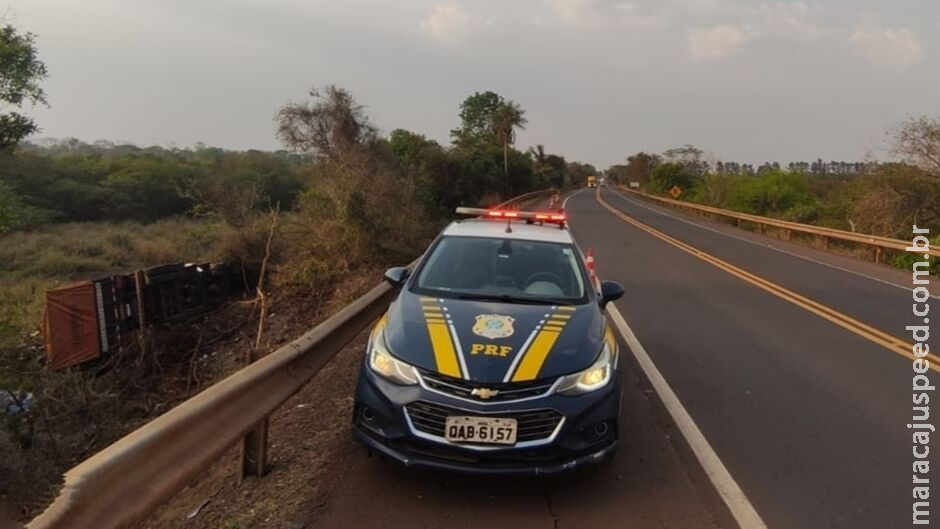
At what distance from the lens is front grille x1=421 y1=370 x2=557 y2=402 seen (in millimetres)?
→ 4055

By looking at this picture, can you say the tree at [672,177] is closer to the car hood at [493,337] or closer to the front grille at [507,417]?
the car hood at [493,337]

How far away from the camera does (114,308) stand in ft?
43.9

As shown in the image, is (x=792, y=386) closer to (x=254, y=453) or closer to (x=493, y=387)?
(x=493, y=387)

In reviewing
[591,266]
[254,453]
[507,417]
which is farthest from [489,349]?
[591,266]

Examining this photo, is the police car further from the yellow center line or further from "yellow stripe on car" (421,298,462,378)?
the yellow center line

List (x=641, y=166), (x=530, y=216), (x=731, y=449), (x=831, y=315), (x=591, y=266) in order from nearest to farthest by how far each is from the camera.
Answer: (x=731, y=449) < (x=530, y=216) < (x=591, y=266) < (x=831, y=315) < (x=641, y=166)

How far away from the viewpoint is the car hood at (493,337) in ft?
13.8

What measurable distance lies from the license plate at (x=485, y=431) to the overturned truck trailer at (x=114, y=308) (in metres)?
10.5

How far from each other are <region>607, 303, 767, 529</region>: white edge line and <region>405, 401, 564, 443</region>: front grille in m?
1.18

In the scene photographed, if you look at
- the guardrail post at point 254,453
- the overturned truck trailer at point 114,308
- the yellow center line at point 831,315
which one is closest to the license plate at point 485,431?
the guardrail post at point 254,453

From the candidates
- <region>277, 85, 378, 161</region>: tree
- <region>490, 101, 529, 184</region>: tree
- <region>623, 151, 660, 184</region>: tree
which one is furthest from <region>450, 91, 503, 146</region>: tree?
<region>277, 85, 378, 161</region>: tree

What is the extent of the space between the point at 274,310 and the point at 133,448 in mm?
Answer: 12046

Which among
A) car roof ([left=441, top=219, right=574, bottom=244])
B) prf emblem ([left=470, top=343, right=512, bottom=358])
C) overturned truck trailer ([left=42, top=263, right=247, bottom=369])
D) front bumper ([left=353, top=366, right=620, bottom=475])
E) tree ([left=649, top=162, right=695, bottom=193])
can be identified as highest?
tree ([left=649, top=162, right=695, bottom=193])

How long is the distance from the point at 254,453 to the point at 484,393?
5.16ft
